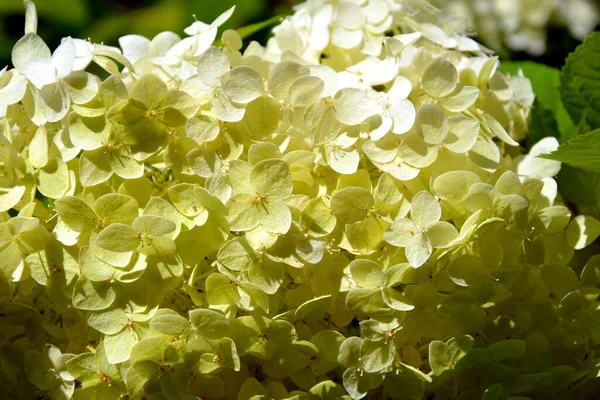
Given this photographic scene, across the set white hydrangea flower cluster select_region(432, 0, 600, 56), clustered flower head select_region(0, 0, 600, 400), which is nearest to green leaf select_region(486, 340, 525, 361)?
clustered flower head select_region(0, 0, 600, 400)

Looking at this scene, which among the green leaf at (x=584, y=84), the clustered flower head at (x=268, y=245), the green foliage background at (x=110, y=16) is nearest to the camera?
the clustered flower head at (x=268, y=245)

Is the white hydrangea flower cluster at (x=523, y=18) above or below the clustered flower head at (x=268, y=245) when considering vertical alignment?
below

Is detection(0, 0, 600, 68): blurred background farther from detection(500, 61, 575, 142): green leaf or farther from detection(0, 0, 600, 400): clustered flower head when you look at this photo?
Result: detection(0, 0, 600, 400): clustered flower head

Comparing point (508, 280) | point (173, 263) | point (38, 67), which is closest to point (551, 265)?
point (508, 280)

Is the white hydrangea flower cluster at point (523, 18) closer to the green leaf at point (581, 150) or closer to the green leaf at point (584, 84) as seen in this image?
the green leaf at point (584, 84)

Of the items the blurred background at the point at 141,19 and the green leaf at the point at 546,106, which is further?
the blurred background at the point at 141,19

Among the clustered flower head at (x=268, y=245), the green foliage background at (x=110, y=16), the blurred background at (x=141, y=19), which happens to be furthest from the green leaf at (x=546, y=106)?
the green foliage background at (x=110, y=16)
